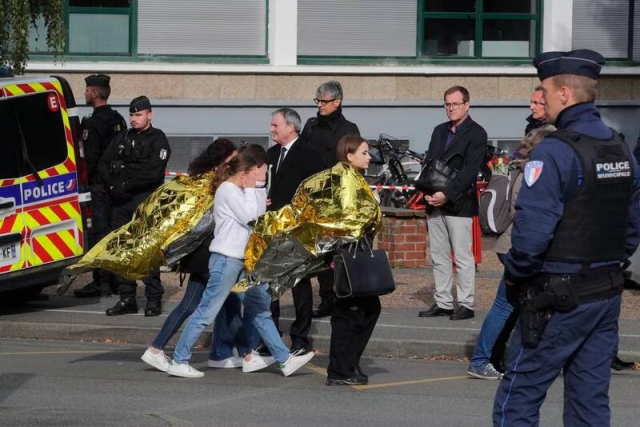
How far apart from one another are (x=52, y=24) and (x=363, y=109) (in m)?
6.46

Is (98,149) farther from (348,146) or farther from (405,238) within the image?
(348,146)

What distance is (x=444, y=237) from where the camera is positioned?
441 inches

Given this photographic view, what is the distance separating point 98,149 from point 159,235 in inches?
143

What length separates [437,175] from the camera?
10.8m

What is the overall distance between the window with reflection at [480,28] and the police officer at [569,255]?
594 inches

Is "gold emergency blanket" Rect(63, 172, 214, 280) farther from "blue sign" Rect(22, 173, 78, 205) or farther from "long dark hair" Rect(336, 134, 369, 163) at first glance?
"blue sign" Rect(22, 173, 78, 205)

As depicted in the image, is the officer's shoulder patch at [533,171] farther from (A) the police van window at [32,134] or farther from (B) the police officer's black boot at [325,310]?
(A) the police van window at [32,134]

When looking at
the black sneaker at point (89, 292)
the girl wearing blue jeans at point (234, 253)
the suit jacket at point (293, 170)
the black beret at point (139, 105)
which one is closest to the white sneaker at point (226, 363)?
the girl wearing blue jeans at point (234, 253)

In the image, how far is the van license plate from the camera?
11422 mm

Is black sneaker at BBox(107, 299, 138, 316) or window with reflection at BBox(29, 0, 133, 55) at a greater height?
window with reflection at BBox(29, 0, 133, 55)

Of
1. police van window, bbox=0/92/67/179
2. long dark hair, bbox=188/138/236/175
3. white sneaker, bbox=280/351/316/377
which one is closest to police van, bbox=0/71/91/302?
police van window, bbox=0/92/67/179

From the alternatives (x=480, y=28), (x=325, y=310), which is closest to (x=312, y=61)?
(x=480, y=28)

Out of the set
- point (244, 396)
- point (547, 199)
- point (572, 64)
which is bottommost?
point (244, 396)

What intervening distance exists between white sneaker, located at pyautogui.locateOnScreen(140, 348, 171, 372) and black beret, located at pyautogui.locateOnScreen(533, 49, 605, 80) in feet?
13.9
